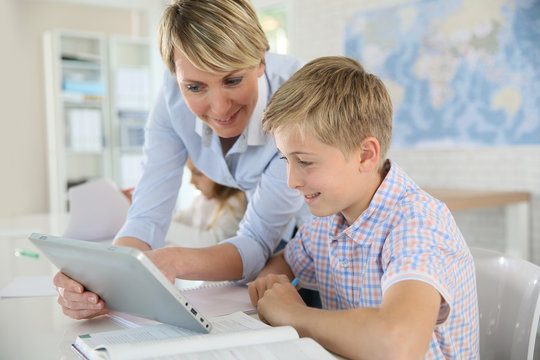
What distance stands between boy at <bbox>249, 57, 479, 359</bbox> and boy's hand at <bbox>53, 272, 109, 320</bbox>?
0.88ft

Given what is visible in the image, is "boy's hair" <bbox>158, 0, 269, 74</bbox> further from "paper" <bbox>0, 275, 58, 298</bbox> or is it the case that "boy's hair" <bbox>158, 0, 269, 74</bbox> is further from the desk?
the desk

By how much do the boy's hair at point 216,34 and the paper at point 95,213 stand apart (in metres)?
0.81

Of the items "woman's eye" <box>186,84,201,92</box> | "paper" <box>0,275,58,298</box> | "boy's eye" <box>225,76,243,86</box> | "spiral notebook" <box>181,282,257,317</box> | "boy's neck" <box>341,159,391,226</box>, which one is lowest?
"paper" <box>0,275,58,298</box>

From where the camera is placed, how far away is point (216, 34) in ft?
3.57

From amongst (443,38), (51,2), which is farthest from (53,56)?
(443,38)

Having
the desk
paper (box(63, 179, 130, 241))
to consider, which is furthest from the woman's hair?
the desk

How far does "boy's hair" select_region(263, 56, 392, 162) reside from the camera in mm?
942

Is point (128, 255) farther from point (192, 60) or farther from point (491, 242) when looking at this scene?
point (491, 242)

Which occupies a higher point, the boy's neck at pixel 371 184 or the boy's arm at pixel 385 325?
the boy's neck at pixel 371 184

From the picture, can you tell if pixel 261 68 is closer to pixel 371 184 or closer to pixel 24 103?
pixel 371 184

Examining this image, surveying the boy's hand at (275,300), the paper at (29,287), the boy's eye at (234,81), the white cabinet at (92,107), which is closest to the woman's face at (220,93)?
the boy's eye at (234,81)

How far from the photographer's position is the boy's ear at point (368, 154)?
95 cm

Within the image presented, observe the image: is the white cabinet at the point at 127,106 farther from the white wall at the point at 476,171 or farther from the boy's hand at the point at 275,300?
the boy's hand at the point at 275,300

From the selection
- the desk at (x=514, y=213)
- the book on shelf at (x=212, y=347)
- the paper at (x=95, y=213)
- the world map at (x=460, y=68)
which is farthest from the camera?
the world map at (x=460, y=68)
